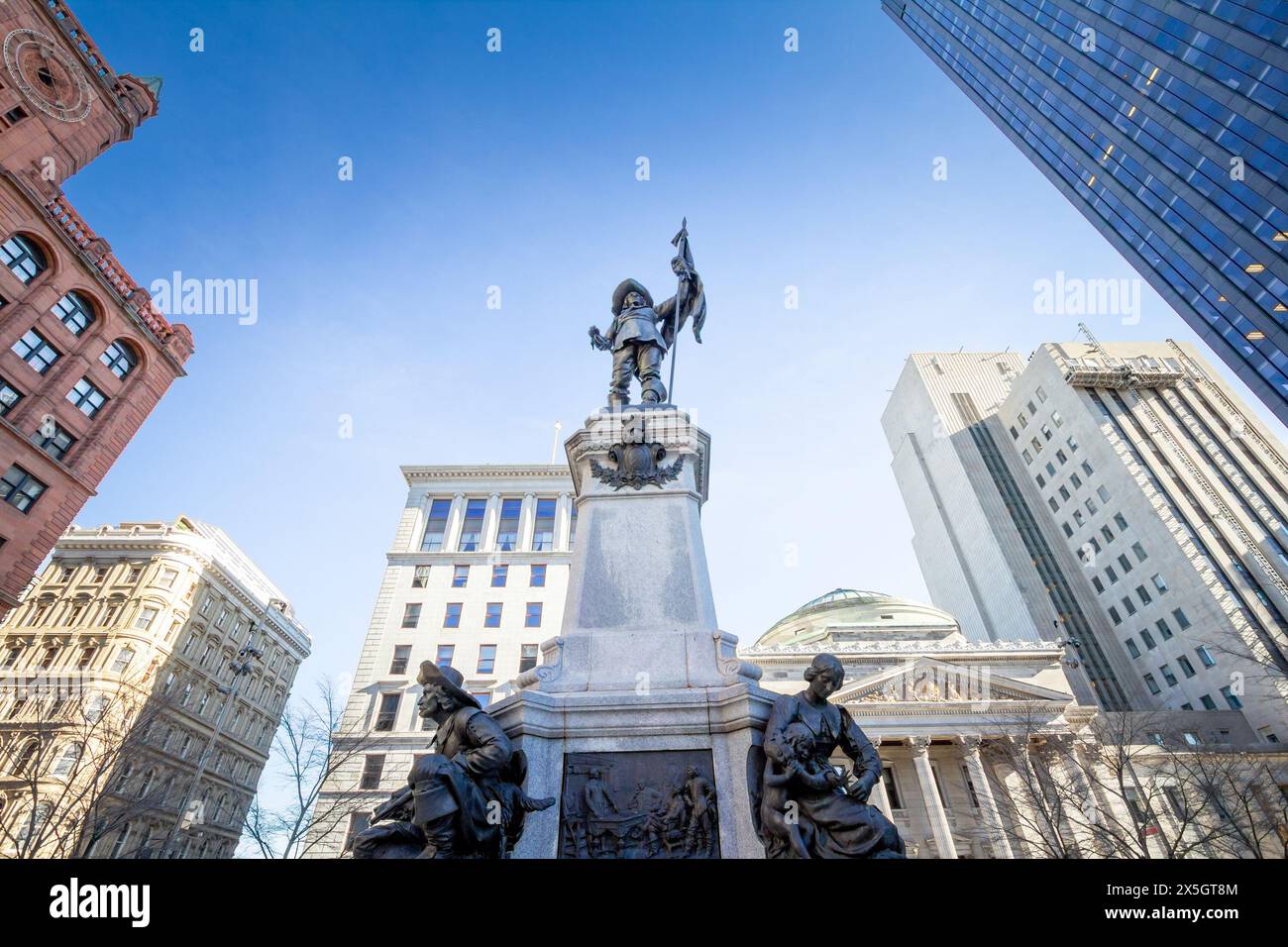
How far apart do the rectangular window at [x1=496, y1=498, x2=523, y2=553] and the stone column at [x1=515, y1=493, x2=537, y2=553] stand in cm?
39

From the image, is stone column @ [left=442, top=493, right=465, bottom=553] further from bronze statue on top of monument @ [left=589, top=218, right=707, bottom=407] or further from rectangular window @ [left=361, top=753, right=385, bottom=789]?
bronze statue on top of monument @ [left=589, top=218, right=707, bottom=407]

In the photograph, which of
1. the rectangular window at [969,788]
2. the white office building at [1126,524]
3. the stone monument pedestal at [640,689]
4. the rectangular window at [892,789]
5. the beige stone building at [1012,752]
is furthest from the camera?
the white office building at [1126,524]

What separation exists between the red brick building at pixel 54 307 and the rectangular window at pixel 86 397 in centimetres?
7

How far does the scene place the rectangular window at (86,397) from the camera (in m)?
38.6

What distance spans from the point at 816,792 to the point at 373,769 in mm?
42946

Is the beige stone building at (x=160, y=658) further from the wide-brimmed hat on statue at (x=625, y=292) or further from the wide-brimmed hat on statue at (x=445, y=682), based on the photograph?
the wide-brimmed hat on statue at (x=445, y=682)

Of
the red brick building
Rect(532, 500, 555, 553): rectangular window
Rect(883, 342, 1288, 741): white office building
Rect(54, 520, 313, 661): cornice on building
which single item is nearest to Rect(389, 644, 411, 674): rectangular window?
Rect(532, 500, 555, 553): rectangular window

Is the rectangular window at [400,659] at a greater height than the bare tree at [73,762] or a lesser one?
greater

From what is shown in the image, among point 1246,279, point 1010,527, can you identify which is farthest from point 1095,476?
point 1246,279

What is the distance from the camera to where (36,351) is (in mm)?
36531

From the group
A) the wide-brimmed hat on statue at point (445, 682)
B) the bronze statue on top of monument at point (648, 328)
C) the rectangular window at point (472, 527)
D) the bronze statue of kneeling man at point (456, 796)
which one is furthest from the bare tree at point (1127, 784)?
the rectangular window at point (472, 527)

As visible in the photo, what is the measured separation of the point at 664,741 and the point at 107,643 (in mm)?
64661

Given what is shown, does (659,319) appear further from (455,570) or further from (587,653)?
(455,570)

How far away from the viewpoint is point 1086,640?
76.9m
